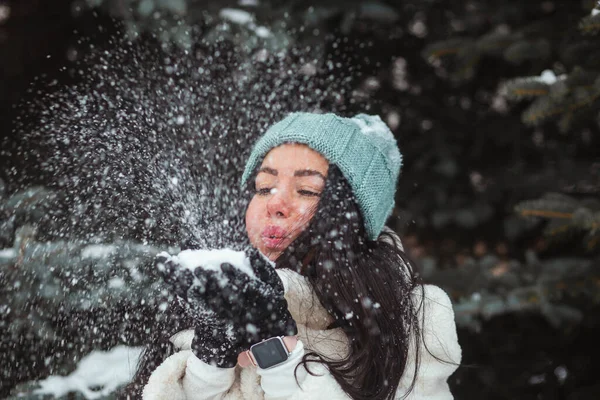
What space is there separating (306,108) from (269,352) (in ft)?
4.63

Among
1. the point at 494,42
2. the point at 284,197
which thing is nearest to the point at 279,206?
the point at 284,197

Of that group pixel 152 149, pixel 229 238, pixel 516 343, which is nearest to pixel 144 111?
pixel 152 149

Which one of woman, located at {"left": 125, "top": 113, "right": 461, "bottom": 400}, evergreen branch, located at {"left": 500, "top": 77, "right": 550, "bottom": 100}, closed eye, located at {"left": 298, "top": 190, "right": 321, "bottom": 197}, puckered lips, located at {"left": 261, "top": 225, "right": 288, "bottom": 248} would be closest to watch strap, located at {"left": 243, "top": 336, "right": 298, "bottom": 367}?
woman, located at {"left": 125, "top": 113, "right": 461, "bottom": 400}

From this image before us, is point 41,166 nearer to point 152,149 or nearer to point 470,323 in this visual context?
point 152,149

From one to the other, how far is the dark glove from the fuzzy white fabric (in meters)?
0.10

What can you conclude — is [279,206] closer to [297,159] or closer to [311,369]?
[297,159]

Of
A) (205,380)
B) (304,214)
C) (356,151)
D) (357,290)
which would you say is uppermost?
(356,151)

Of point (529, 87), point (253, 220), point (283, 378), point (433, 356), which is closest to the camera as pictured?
point (283, 378)

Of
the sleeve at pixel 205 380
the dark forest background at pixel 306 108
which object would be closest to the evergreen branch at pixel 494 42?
the dark forest background at pixel 306 108

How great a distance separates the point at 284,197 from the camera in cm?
163

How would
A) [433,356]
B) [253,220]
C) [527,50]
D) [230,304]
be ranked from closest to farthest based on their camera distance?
[230,304] < [433,356] < [253,220] < [527,50]

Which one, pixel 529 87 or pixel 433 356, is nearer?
pixel 433 356

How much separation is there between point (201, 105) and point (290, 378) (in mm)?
1363

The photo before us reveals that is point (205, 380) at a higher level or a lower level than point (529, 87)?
lower
